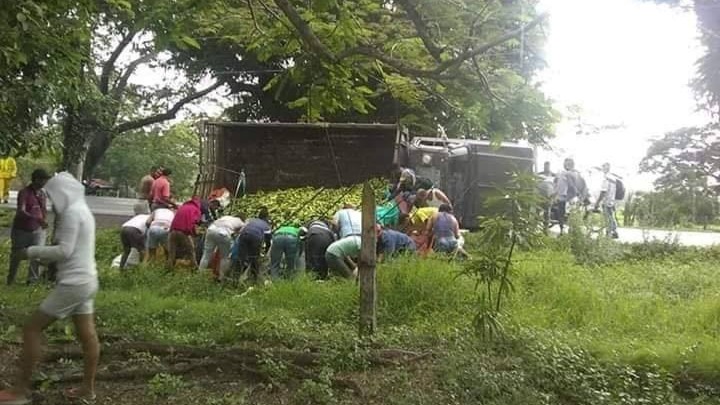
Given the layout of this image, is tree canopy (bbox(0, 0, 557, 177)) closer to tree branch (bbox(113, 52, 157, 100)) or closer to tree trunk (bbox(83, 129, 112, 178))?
tree branch (bbox(113, 52, 157, 100))

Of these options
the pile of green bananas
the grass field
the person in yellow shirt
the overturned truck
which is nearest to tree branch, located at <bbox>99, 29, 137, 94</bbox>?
the person in yellow shirt

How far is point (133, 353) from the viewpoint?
249 inches

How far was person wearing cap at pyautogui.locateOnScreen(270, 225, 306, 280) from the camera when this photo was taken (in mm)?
10102

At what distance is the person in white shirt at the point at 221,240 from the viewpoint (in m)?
10.4

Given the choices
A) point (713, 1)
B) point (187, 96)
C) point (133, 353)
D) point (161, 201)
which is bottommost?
point (133, 353)

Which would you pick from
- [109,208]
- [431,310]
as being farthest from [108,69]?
[431,310]

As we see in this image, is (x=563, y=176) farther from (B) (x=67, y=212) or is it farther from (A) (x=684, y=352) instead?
(B) (x=67, y=212)

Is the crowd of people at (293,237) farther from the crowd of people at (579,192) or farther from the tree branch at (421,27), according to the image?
the tree branch at (421,27)

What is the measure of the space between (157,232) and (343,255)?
3209mm

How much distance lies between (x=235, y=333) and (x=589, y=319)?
360 cm

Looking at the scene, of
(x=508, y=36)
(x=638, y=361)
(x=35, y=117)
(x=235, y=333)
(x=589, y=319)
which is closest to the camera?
(x=508, y=36)

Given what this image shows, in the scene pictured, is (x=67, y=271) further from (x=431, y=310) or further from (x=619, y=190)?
(x=619, y=190)

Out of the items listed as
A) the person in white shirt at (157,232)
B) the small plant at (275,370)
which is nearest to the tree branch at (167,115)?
the person in white shirt at (157,232)

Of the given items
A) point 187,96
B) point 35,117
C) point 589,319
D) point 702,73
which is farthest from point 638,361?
point 187,96
